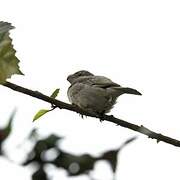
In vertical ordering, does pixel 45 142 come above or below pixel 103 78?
above

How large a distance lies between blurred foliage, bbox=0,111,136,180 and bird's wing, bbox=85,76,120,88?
8033 millimetres

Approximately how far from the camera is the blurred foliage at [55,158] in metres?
0.68

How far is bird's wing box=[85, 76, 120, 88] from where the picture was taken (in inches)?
350

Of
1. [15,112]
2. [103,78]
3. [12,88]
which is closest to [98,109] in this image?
[103,78]

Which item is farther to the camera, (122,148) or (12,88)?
(12,88)

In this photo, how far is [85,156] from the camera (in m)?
0.75

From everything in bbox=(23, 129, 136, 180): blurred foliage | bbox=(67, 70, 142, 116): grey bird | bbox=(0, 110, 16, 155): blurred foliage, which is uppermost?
bbox=(0, 110, 16, 155): blurred foliage

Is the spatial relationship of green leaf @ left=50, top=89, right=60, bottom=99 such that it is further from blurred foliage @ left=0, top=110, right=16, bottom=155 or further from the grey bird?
the grey bird

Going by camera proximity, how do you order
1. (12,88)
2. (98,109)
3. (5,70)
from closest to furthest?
1. (5,70)
2. (12,88)
3. (98,109)

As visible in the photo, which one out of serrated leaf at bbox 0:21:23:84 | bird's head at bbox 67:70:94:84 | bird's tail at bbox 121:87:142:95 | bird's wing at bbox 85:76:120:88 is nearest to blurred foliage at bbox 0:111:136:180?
serrated leaf at bbox 0:21:23:84

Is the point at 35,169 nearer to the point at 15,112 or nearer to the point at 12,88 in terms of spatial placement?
the point at 15,112

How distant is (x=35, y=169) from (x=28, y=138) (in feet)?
0.28

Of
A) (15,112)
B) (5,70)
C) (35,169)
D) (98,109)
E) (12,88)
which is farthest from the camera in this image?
(98,109)

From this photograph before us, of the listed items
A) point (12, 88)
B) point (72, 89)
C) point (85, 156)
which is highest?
point (85, 156)
